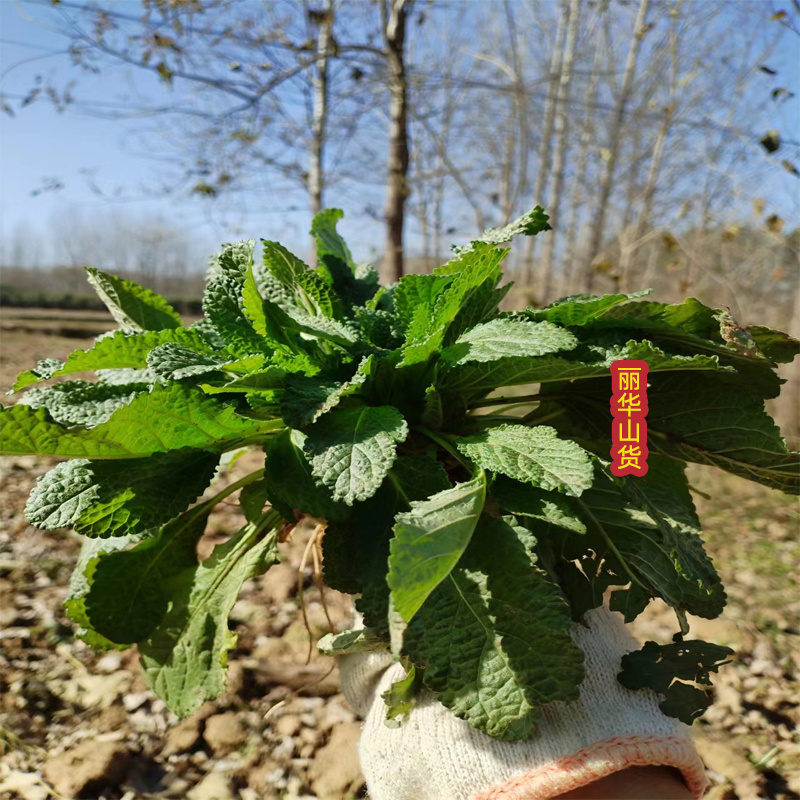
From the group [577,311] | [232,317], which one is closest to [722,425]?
[577,311]

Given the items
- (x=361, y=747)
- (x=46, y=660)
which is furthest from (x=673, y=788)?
(x=46, y=660)

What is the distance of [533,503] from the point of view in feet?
2.60

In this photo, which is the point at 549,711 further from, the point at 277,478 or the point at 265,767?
the point at 265,767

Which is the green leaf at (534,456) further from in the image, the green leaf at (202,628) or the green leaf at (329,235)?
the green leaf at (329,235)

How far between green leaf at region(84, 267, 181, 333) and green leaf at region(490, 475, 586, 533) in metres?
0.67

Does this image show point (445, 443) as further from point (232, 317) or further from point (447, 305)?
point (232, 317)

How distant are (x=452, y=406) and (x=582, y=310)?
0.24 m

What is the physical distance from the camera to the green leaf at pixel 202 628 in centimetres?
95

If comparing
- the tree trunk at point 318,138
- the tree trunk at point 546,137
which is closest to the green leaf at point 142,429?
the tree trunk at point 318,138

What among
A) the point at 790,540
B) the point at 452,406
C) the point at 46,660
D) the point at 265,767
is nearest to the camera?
the point at 452,406

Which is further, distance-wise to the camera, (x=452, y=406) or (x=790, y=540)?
(x=790, y=540)

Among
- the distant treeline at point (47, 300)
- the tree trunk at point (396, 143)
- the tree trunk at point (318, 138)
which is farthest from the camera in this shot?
the distant treeline at point (47, 300)

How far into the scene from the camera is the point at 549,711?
32.0 inches

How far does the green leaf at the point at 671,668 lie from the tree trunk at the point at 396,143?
2.67m
